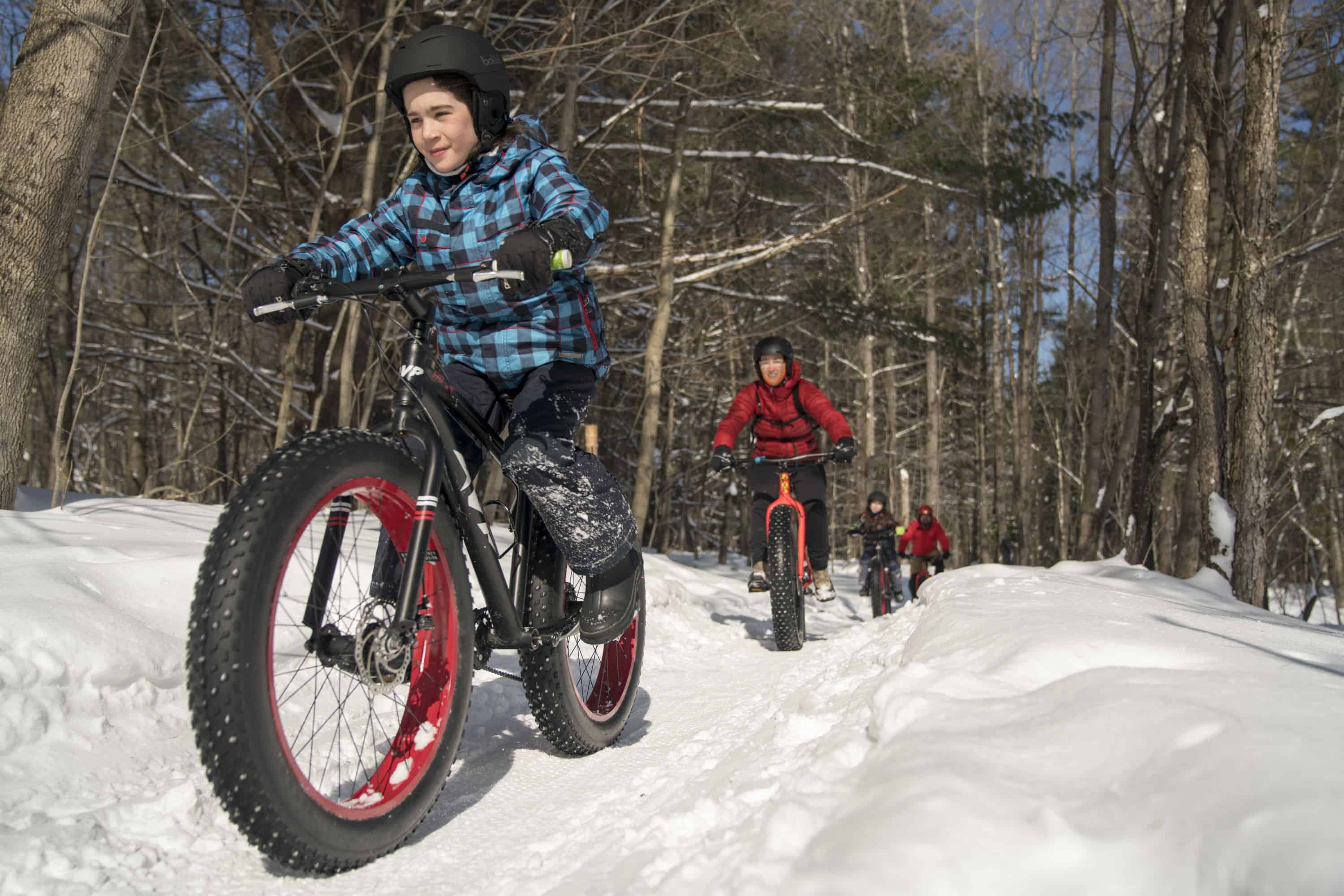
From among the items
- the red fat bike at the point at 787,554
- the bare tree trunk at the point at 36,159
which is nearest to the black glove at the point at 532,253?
the bare tree trunk at the point at 36,159

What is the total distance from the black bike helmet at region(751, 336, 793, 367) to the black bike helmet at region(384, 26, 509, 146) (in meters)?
4.24

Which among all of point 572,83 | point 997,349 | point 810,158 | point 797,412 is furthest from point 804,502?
point 997,349

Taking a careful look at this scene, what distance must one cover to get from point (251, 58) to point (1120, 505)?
15.1m

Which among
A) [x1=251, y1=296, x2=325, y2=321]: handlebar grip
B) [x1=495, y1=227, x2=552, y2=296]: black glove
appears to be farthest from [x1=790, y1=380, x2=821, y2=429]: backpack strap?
[x1=251, y1=296, x2=325, y2=321]: handlebar grip

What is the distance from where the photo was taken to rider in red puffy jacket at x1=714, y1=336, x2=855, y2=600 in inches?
253

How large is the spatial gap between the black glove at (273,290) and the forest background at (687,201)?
0.68 ft

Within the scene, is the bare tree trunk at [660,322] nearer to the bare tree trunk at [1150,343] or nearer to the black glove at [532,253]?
the bare tree trunk at [1150,343]

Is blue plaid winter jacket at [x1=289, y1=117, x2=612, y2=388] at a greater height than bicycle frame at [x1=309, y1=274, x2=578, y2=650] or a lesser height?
greater

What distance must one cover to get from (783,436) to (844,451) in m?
0.97

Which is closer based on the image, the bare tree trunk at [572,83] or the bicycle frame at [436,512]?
the bicycle frame at [436,512]

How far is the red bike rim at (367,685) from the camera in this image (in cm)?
215

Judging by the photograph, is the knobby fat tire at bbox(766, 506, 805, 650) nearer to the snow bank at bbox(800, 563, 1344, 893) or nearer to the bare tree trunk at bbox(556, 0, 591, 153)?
the snow bank at bbox(800, 563, 1344, 893)

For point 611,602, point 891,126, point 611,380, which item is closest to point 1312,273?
point 891,126

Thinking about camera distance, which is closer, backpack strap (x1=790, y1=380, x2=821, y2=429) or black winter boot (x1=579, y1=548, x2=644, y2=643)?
black winter boot (x1=579, y1=548, x2=644, y2=643)
